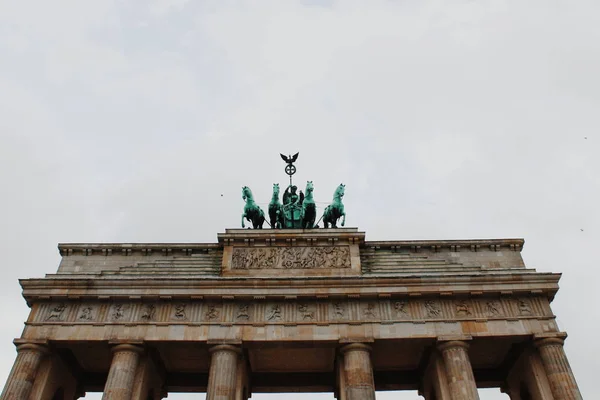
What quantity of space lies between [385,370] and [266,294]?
24.5 feet

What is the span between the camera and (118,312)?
23.4m

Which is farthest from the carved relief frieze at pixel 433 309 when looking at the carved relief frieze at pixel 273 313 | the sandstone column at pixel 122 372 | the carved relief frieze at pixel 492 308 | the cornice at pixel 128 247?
the sandstone column at pixel 122 372

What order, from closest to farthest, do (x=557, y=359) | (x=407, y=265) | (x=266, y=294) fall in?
(x=557, y=359), (x=266, y=294), (x=407, y=265)

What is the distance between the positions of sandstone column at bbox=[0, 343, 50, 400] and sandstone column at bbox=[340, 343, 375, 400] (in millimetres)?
12096

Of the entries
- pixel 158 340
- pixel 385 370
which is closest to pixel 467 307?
pixel 385 370

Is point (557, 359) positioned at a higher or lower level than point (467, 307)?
lower

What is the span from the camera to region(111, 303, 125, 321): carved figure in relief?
23234 millimetres

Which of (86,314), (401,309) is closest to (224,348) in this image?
(86,314)

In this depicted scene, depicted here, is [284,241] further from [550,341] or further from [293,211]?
[550,341]

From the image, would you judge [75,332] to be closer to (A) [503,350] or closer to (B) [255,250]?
(B) [255,250]

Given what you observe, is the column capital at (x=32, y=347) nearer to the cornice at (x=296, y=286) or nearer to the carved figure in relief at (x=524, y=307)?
the cornice at (x=296, y=286)

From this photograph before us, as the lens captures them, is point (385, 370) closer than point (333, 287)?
No

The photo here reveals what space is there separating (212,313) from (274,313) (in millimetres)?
2594

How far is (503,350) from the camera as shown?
80.6 ft
